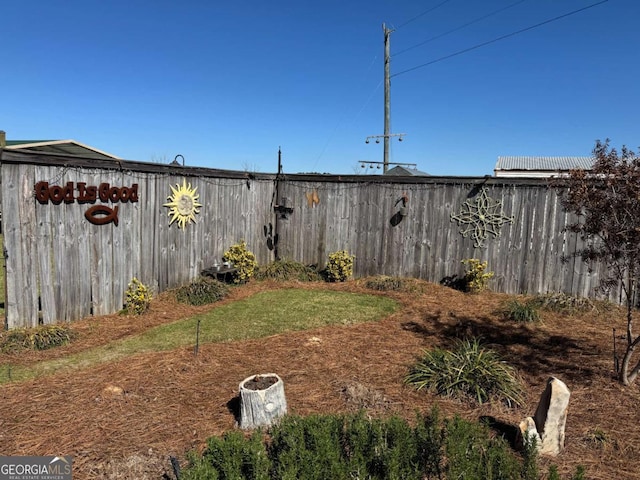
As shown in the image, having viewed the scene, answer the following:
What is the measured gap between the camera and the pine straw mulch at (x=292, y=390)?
3.02m

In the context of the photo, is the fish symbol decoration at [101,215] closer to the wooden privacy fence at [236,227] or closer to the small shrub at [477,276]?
the wooden privacy fence at [236,227]

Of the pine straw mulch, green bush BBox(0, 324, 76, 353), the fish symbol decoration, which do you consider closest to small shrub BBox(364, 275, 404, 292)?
the pine straw mulch

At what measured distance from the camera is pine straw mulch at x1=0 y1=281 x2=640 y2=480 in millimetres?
3018

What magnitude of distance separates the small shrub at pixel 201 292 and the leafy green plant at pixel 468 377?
4036 mm

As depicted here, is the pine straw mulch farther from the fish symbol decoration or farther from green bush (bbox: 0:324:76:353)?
the fish symbol decoration

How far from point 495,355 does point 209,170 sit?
5.83m

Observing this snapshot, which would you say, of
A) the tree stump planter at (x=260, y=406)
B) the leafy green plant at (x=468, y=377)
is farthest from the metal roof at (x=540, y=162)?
the tree stump planter at (x=260, y=406)

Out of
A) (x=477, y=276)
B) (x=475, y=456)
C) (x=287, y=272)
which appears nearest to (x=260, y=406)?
(x=475, y=456)

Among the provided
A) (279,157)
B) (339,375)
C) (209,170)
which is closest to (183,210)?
(209,170)

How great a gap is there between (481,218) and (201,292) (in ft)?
17.1

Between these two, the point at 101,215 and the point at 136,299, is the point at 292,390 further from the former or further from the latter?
the point at 101,215

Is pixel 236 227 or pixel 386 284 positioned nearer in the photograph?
pixel 386 284

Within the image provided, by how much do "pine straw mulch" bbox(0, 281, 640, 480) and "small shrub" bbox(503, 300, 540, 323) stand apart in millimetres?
194

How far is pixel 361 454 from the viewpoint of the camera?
8.39 feet
